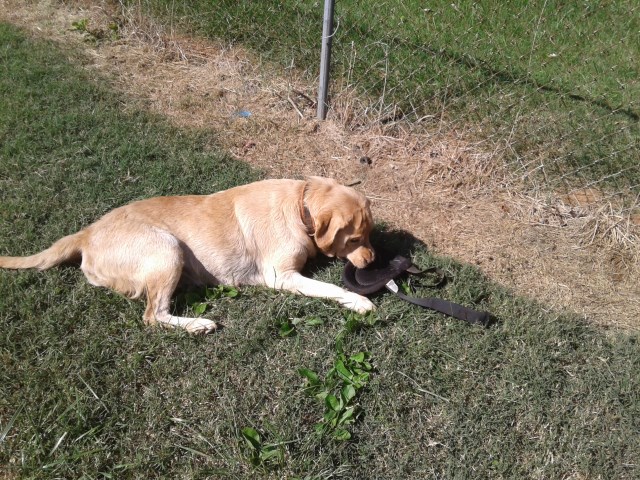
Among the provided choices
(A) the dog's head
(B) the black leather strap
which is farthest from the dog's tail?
(B) the black leather strap

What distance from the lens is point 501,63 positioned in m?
5.61

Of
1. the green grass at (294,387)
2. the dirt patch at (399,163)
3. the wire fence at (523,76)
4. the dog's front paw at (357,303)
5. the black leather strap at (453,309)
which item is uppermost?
the wire fence at (523,76)

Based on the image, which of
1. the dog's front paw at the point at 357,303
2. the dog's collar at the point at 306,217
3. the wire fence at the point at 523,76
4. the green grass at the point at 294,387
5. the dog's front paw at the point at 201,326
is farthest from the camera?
the wire fence at the point at 523,76

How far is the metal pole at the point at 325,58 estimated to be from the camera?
4.78 meters

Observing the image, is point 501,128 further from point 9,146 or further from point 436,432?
point 9,146

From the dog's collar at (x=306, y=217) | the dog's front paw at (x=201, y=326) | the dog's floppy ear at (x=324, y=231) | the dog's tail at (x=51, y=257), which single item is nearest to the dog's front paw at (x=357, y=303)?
the dog's floppy ear at (x=324, y=231)

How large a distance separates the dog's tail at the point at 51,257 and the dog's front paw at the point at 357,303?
180 centimetres

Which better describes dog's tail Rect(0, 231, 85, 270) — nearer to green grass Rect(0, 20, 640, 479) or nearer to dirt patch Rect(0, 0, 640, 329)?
green grass Rect(0, 20, 640, 479)

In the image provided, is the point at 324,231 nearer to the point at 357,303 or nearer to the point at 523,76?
the point at 357,303

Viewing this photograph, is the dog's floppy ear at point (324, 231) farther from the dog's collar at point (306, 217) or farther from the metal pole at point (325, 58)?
the metal pole at point (325, 58)

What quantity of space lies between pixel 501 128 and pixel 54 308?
3.90 m

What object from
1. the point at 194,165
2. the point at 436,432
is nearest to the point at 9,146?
the point at 194,165

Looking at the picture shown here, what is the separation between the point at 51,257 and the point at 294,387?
185 centimetres

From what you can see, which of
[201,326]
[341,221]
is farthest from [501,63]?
[201,326]
